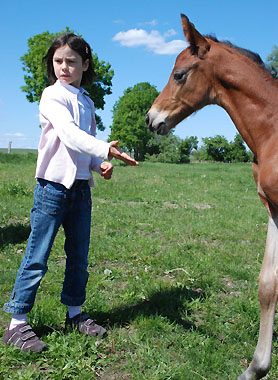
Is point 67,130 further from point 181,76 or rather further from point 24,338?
point 24,338

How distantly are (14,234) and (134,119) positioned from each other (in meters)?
49.6

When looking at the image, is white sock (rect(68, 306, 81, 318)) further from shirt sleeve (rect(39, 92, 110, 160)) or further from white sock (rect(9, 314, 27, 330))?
shirt sleeve (rect(39, 92, 110, 160))

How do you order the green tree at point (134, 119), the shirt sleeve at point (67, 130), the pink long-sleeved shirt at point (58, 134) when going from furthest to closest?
the green tree at point (134, 119)
the pink long-sleeved shirt at point (58, 134)
the shirt sleeve at point (67, 130)

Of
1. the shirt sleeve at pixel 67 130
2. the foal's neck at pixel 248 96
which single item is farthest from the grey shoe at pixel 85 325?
the foal's neck at pixel 248 96

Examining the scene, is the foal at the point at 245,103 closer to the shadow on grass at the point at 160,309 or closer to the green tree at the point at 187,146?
the shadow on grass at the point at 160,309

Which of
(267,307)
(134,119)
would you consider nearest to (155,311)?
(267,307)

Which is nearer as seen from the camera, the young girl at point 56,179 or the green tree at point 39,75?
the young girl at point 56,179

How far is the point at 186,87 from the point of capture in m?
2.81

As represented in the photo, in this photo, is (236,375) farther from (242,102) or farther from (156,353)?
(242,102)

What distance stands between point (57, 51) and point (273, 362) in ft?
9.59

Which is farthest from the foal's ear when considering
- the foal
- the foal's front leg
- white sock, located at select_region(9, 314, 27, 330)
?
white sock, located at select_region(9, 314, 27, 330)

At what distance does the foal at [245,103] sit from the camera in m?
2.48

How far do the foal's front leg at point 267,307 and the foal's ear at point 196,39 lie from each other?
1304 millimetres

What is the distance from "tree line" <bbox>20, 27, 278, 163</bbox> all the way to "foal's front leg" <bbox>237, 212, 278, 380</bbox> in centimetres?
2677
